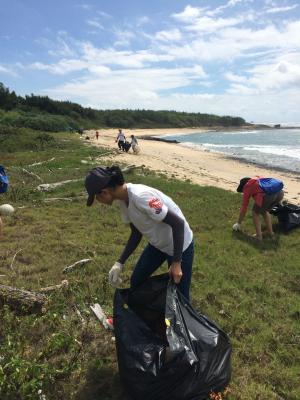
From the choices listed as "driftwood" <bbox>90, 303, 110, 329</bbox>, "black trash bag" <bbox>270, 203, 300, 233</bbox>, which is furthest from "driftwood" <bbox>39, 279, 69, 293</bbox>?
"black trash bag" <bbox>270, 203, 300, 233</bbox>

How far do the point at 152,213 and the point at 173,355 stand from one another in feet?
3.30

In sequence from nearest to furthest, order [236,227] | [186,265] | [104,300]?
[186,265] → [104,300] → [236,227]

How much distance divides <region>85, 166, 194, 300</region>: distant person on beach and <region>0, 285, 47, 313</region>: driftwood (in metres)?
1.39

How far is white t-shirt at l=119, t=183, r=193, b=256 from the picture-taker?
3.07 metres

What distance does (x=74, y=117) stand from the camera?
69750mm

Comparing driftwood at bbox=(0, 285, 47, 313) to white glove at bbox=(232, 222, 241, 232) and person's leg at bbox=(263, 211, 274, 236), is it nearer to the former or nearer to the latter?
white glove at bbox=(232, 222, 241, 232)

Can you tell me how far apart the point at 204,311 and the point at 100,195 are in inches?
93.5

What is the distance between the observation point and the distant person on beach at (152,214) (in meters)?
3.06

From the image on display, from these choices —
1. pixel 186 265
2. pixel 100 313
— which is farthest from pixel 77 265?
pixel 186 265

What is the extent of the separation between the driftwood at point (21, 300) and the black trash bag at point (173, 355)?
1.26 meters

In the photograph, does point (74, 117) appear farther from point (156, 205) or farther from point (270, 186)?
point (156, 205)

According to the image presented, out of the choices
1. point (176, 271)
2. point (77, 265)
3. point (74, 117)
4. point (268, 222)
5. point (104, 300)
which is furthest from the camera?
point (74, 117)

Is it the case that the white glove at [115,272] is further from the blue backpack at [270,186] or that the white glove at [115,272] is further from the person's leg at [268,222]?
the person's leg at [268,222]

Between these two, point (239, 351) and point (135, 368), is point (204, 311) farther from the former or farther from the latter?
point (135, 368)
